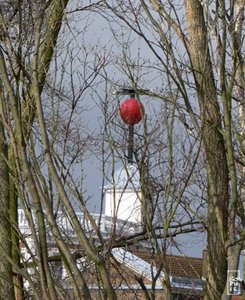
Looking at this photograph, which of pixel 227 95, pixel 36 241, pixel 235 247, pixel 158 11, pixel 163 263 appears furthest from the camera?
pixel 158 11

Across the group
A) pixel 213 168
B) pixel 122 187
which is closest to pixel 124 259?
pixel 122 187

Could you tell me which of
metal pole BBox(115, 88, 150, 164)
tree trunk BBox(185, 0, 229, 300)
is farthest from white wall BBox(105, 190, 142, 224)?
tree trunk BBox(185, 0, 229, 300)

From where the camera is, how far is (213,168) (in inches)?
234

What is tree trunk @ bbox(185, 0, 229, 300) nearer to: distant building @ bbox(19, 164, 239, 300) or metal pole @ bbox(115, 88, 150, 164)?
distant building @ bbox(19, 164, 239, 300)

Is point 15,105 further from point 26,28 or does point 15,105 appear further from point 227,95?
point 227,95

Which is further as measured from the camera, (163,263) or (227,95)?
(227,95)

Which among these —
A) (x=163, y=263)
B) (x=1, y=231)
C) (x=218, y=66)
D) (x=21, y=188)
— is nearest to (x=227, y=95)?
(x=218, y=66)

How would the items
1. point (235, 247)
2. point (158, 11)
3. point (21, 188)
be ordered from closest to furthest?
1. point (21, 188)
2. point (235, 247)
3. point (158, 11)

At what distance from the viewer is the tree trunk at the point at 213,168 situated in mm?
5480

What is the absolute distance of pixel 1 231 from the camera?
380 inches

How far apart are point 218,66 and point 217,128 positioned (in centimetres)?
45

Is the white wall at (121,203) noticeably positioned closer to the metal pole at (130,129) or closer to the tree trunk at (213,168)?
the metal pole at (130,129)

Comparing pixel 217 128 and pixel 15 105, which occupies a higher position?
pixel 217 128

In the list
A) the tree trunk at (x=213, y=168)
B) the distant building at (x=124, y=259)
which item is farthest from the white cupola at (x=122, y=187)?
the tree trunk at (x=213, y=168)
